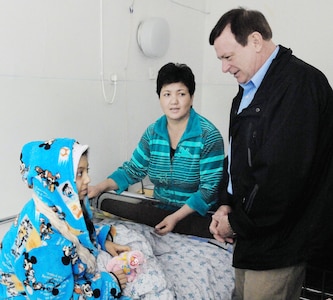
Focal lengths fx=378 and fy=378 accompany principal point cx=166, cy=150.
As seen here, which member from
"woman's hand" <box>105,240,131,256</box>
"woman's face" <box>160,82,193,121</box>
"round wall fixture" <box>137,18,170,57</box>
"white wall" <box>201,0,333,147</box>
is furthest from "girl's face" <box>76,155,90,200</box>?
"white wall" <box>201,0,333,147</box>

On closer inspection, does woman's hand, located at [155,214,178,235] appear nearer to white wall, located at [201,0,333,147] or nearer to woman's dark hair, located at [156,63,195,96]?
woman's dark hair, located at [156,63,195,96]

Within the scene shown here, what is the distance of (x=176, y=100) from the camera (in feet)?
5.78

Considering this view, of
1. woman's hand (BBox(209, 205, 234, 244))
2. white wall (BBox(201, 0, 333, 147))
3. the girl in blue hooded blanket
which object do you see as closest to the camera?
the girl in blue hooded blanket

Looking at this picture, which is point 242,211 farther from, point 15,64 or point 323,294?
point 15,64

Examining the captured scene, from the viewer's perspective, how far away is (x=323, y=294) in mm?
1710

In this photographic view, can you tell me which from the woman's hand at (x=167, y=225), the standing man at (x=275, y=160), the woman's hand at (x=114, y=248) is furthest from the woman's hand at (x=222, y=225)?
the woman's hand at (x=114, y=248)

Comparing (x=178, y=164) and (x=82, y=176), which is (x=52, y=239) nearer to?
(x=82, y=176)

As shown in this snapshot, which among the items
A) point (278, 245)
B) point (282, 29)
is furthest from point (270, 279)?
point (282, 29)

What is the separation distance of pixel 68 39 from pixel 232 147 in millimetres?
1134

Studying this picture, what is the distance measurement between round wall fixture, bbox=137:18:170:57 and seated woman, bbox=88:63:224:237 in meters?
0.81

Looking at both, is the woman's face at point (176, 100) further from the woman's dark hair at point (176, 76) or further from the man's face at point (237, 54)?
the man's face at point (237, 54)

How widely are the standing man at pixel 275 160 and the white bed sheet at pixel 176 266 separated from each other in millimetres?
169

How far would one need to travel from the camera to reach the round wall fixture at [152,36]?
252 centimetres

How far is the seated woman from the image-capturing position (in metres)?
1.71
